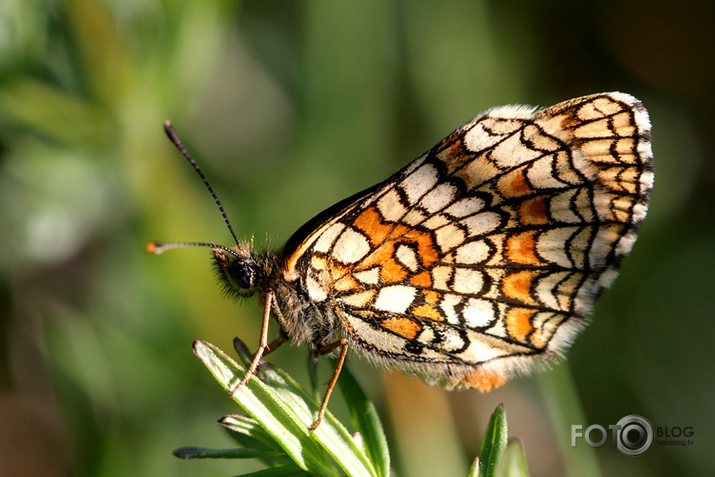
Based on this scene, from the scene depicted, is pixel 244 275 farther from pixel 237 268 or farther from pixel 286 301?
pixel 286 301

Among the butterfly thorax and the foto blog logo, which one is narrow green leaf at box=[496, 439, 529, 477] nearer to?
the butterfly thorax

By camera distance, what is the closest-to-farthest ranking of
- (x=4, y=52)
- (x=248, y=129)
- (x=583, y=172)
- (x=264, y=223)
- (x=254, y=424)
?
1. (x=254, y=424)
2. (x=583, y=172)
3. (x=4, y=52)
4. (x=264, y=223)
5. (x=248, y=129)

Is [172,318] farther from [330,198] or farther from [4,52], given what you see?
[4,52]

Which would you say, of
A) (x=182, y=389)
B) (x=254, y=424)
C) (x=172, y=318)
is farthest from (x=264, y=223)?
(x=254, y=424)

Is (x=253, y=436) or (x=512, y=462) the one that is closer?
(x=512, y=462)

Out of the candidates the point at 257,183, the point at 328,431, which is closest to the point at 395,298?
the point at 328,431

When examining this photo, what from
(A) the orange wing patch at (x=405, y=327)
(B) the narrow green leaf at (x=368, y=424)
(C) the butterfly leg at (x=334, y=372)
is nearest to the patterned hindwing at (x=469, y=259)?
(A) the orange wing patch at (x=405, y=327)
